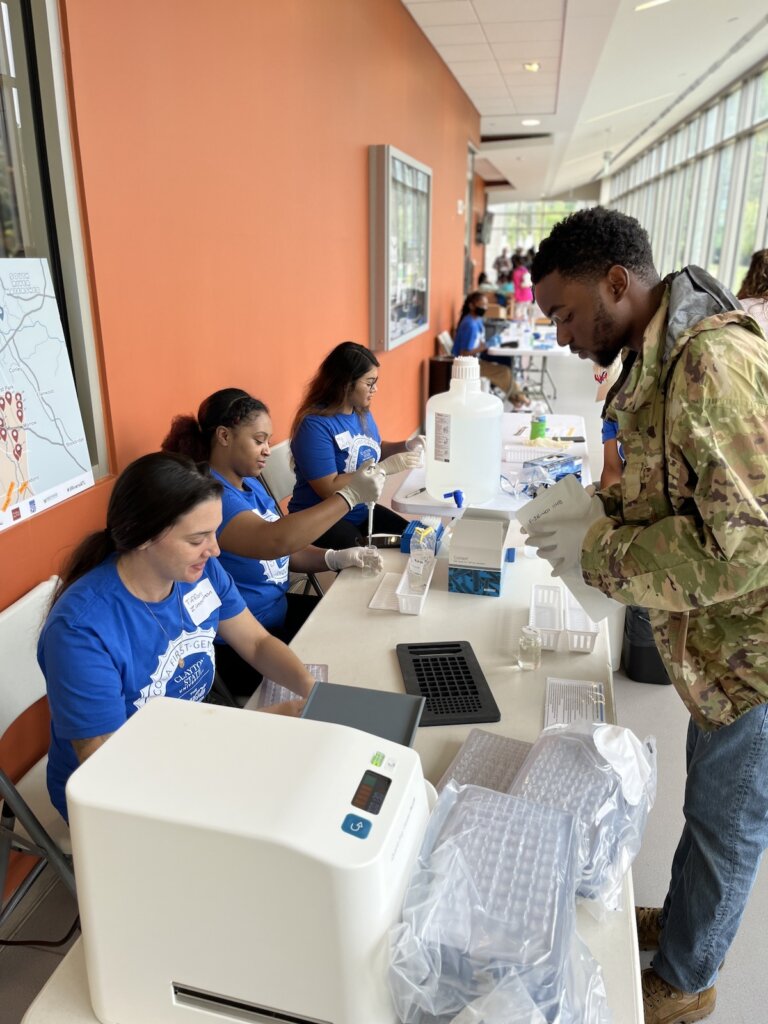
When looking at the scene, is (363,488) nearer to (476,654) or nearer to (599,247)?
(476,654)

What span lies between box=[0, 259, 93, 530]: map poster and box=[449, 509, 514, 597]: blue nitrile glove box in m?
0.95

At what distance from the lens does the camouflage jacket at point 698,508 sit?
3.12ft

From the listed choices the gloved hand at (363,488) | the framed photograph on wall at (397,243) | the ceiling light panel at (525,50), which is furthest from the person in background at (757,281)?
the ceiling light panel at (525,50)

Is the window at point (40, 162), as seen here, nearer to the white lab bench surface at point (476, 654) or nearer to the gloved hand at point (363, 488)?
the gloved hand at point (363, 488)

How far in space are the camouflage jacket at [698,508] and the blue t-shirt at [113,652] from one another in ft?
2.53

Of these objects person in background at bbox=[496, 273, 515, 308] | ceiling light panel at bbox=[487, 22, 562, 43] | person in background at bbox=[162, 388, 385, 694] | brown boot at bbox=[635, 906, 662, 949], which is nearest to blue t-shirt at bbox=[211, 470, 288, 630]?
person in background at bbox=[162, 388, 385, 694]

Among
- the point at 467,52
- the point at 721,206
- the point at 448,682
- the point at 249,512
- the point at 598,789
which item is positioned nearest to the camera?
the point at 598,789

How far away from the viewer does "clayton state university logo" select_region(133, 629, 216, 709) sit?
138cm

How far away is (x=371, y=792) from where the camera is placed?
727mm

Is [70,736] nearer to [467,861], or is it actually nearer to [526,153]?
[467,861]

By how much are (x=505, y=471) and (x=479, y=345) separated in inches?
177

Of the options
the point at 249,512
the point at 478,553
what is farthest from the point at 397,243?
the point at 478,553

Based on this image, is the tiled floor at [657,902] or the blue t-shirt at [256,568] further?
the blue t-shirt at [256,568]

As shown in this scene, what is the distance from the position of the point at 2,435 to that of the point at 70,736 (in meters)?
0.67
